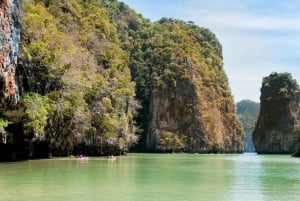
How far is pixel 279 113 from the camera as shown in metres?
113

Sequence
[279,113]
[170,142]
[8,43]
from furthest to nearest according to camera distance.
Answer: [279,113] → [170,142] → [8,43]

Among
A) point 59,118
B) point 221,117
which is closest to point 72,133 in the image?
point 59,118

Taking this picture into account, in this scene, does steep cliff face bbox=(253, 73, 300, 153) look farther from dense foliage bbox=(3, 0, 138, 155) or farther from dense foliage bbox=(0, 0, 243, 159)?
dense foliage bbox=(3, 0, 138, 155)

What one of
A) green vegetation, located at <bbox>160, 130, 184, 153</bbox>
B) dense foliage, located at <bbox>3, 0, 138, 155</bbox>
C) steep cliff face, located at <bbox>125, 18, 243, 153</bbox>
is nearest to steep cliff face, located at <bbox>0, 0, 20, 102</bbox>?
dense foliage, located at <bbox>3, 0, 138, 155</bbox>

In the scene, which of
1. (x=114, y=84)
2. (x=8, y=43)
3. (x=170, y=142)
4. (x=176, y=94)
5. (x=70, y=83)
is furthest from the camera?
A: (x=176, y=94)

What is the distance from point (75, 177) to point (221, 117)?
94456 millimetres

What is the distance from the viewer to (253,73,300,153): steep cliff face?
110562mm

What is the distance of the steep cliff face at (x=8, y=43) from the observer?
28.6 m

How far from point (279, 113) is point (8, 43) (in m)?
91.3

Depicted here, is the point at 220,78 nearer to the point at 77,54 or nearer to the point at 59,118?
the point at 77,54

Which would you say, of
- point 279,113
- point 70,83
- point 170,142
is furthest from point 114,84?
point 279,113

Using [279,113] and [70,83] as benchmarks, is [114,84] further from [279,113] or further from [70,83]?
[279,113]

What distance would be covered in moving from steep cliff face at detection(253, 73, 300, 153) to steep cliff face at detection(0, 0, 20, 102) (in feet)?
285

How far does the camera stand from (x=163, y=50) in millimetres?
103375
